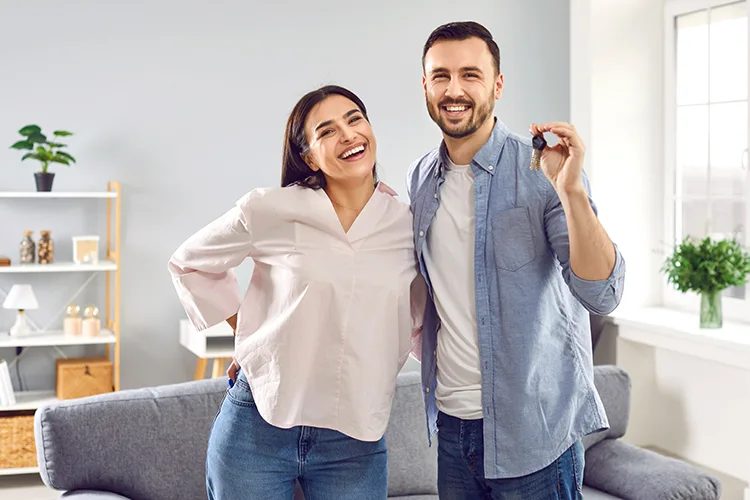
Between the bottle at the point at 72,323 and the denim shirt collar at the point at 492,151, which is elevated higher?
the denim shirt collar at the point at 492,151

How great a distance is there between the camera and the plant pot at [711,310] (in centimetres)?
367

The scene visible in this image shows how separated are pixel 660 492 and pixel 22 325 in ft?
10.2

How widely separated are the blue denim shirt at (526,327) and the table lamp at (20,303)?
3106mm

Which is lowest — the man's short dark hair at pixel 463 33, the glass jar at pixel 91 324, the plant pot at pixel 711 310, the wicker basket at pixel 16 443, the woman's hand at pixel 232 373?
the wicker basket at pixel 16 443

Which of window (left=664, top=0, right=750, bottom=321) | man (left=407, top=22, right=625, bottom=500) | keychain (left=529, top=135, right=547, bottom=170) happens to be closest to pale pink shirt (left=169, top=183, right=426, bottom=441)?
man (left=407, top=22, right=625, bottom=500)

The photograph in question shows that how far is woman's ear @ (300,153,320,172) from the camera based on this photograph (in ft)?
6.55

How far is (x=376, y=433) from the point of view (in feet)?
6.16

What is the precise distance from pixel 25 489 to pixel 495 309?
329 cm

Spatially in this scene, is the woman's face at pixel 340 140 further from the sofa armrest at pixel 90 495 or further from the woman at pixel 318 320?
the sofa armrest at pixel 90 495

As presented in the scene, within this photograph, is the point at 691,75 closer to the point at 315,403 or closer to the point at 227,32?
the point at 227,32

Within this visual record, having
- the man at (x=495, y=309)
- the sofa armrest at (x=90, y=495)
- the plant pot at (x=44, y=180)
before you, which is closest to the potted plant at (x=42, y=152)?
the plant pot at (x=44, y=180)

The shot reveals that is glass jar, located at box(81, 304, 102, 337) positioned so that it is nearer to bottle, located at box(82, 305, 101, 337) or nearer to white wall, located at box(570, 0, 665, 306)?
bottle, located at box(82, 305, 101, 337)

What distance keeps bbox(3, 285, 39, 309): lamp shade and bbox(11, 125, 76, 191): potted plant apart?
1.64ft

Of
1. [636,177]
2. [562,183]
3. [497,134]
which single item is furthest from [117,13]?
[562,183]
